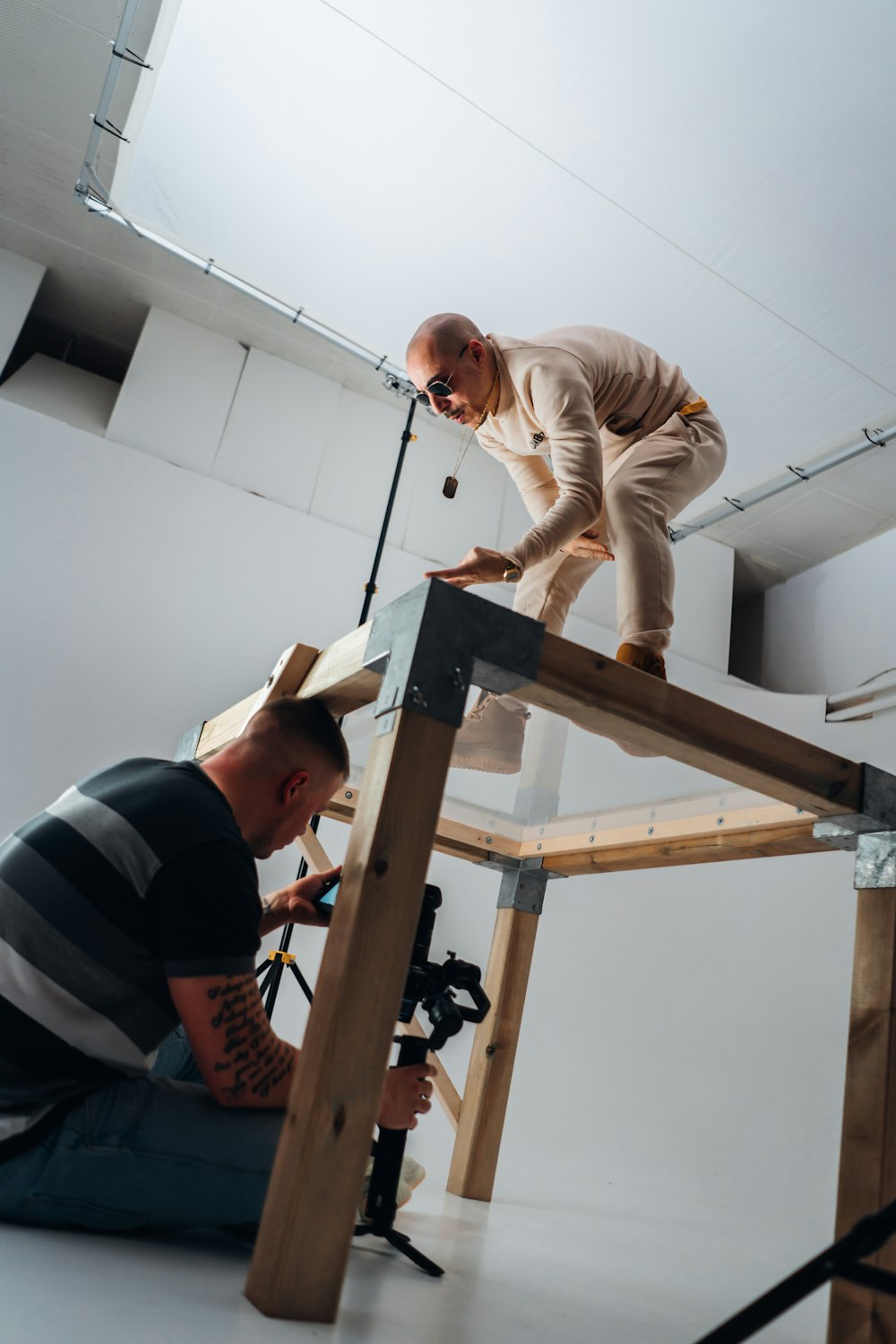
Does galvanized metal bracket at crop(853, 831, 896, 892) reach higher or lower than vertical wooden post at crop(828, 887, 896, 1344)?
higher

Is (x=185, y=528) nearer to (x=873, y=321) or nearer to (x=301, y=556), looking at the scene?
(x=301, y=556)

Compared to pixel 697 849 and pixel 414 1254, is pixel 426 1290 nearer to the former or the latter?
pixel 414 1254

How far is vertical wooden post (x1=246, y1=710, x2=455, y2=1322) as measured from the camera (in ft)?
3.33

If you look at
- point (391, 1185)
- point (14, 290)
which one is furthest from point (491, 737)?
point (14, 290)

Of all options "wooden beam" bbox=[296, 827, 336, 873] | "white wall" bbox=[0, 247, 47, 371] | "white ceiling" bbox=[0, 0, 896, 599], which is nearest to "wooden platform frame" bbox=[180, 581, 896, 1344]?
"wooden beam" bbox=[296, 827, 336, 873]

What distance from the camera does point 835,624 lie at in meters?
5.08

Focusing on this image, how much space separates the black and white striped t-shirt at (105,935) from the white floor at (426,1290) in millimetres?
190

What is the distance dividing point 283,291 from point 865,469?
2.71m

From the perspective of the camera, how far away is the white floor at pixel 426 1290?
0.92m

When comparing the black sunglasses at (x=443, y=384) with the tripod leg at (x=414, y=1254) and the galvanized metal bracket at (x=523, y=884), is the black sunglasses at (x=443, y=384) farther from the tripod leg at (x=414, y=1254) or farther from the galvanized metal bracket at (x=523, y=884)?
the tripod leg at (x=414, y=1254)

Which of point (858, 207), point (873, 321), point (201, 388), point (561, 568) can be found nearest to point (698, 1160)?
point (561, 568)

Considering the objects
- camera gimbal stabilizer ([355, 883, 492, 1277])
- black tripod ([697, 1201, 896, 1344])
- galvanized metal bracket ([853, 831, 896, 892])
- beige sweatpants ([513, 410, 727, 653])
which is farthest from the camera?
beige sweatpants ([513, 410, 727, 653])

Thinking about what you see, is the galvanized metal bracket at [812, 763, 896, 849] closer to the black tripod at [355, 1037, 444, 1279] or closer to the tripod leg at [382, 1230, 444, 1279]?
the black tripod at [355, 1037, 444, 1279]

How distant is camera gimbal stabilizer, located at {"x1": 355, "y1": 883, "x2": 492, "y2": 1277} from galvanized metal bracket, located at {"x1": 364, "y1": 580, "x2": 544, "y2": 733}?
31 centimetres
